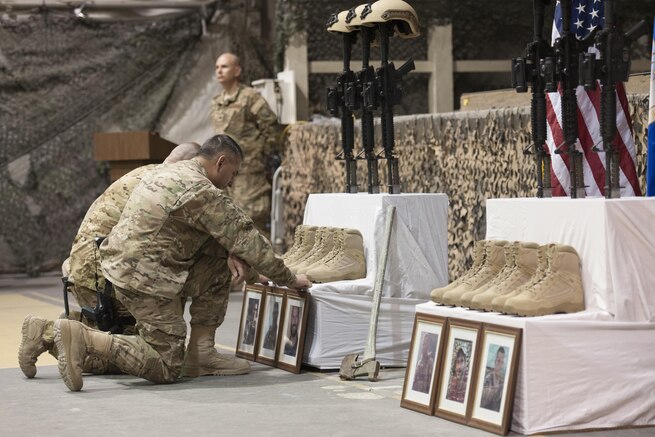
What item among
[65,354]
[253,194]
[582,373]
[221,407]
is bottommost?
[221,407]

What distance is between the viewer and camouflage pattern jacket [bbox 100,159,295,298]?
5961mm

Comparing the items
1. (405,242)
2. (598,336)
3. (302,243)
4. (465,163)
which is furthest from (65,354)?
(465,163)

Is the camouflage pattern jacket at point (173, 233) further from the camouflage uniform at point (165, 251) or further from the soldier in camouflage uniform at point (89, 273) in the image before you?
the soldier in camouflage uniform at point (89, 273)

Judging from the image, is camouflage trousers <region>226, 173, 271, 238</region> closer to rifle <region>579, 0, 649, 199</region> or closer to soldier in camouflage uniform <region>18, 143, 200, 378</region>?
soldier in camouflage uniform <region>18, 143, 200, 378</region>

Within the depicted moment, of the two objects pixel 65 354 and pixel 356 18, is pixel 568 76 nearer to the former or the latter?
pixel 356 18

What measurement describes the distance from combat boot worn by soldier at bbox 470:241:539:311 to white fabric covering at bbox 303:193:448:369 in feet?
4.70

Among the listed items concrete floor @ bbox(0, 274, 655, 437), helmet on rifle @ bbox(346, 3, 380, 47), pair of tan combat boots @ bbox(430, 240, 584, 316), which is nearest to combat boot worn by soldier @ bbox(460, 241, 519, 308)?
pair of tan combat boots @ bbox(430, 240, 584, 316)

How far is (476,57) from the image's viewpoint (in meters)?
12.1

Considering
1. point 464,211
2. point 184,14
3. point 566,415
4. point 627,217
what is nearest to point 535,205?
point 627,217

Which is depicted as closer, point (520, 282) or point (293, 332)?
point (520, 282)

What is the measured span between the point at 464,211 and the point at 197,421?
3.51m

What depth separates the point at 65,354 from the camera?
5.77m

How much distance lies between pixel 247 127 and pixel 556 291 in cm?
622

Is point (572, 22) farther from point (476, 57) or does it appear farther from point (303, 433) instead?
point (476, 57)
